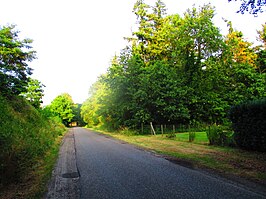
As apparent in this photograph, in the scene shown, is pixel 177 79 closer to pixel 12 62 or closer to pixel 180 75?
pixel 180 75

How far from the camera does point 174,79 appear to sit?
994 inches

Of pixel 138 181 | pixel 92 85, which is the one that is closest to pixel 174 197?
pixel 138 181

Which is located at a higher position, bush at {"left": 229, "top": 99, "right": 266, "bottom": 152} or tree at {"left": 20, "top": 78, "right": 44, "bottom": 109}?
tree at {"left": 20, "top": 78, "right": 44, "bottom": 109}

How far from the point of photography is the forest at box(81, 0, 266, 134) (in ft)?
75.8

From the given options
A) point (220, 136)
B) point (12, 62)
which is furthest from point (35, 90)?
point (220, 136)

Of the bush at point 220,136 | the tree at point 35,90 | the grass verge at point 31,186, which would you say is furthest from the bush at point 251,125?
the tree at point 35,90

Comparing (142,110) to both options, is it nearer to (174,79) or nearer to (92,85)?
(174,79)

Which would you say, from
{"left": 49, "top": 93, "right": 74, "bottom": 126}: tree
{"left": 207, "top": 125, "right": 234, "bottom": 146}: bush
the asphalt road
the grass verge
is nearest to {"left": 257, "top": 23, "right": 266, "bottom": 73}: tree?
{"left": 207, "top": 125, "right": 234, "bottom": 146}: bush

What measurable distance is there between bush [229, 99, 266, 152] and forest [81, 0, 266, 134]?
8.49 metres

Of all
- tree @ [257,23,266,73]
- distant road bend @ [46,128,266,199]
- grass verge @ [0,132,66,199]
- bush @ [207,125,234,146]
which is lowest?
grass verge @ [0,132,66,199]

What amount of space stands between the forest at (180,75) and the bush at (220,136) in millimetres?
6911

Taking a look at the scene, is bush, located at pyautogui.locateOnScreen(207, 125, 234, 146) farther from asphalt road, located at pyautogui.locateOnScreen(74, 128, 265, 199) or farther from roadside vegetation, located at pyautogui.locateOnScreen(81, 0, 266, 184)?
asphalt road, located at pyautogui.locateOnScreen(74, 128, 265, 199)

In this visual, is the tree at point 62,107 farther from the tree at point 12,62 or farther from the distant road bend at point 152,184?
the distant road bend at point 152,184

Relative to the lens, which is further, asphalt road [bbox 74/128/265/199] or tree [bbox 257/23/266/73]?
tree [bbox 257/23/266/73]
